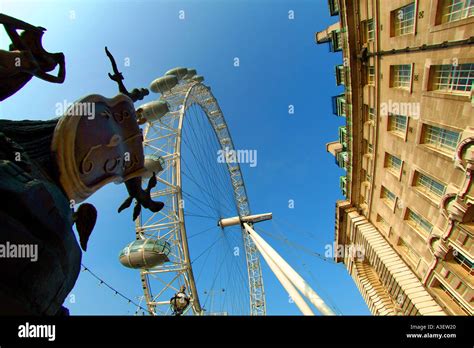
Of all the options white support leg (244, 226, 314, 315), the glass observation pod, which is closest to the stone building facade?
white support leg (244, 226, 314, 315)

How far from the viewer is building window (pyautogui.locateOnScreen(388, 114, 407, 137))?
19503mm

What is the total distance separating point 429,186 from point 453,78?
23.1 ft

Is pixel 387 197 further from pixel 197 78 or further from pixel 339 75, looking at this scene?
pixel 197 78

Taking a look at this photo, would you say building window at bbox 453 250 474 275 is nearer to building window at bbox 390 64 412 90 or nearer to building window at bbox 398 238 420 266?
building window at bbox 398 238 420 266

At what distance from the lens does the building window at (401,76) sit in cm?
1825

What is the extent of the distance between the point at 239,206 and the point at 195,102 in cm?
2487

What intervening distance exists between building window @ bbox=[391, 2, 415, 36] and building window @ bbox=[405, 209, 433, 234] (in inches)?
508

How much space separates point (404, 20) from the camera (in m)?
18.0

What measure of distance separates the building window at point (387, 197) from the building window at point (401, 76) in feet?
28.8

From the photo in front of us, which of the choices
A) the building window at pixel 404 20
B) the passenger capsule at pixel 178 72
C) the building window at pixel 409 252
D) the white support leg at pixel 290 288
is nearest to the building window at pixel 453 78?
the building window at pixel 404 20

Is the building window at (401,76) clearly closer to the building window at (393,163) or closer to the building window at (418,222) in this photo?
the building window at (393,163)
